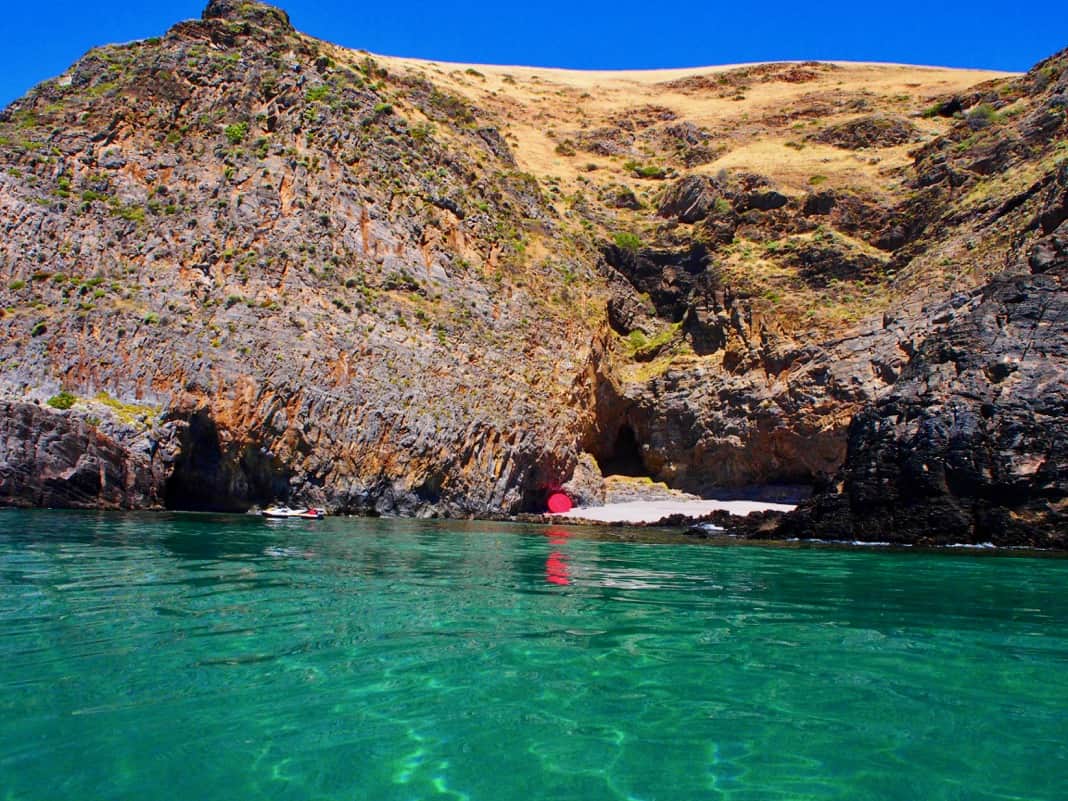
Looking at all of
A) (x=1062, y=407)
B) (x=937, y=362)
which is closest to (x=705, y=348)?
(x=937, y=362)

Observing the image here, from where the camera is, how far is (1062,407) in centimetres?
2520

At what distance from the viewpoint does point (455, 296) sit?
4519cm

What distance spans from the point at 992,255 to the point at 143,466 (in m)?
41.8

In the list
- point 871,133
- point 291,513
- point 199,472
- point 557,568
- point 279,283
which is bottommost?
point 291,513

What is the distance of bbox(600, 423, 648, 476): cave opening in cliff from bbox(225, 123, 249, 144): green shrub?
30242mm

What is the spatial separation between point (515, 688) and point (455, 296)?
40.0m

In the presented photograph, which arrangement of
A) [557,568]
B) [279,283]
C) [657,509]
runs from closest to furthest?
[557,568] → [279,283] → [657,509]

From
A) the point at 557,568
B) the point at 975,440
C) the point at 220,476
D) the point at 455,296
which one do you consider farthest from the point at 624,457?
the point at 557,568

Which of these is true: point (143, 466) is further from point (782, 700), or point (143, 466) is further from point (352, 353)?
→ point (782, 700)

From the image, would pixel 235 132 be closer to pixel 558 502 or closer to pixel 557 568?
pixel 558 502

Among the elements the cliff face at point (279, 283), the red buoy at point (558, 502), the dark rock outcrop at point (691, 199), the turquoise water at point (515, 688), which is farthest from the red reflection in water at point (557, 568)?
the dark rock outcrop at point (691, 199)

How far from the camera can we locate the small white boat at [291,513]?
1259 inches

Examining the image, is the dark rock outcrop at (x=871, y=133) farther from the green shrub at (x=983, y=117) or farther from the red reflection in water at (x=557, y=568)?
the red reflection in water at (x=557, y=568)

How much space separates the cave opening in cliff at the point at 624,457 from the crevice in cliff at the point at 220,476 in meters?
23.8
